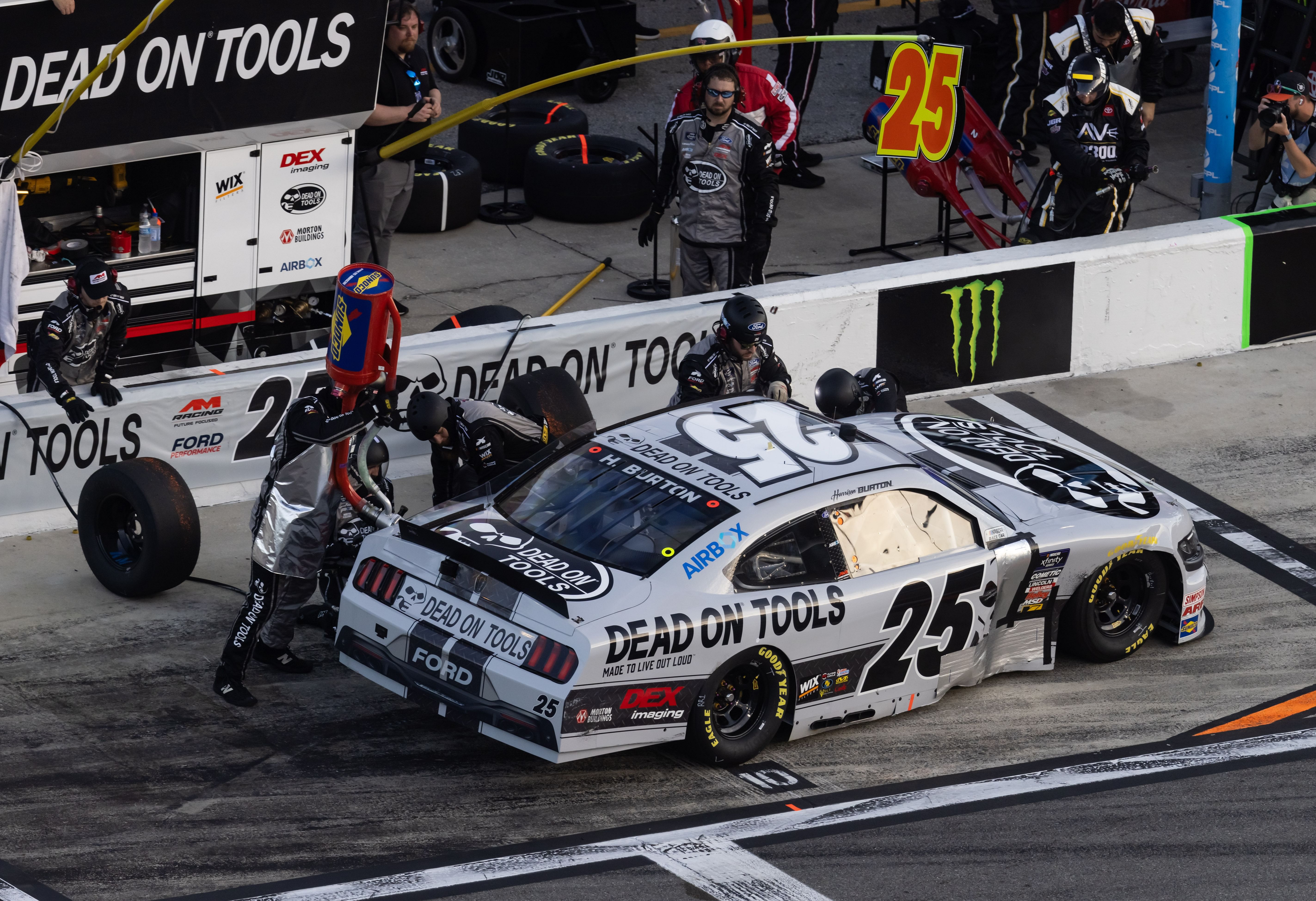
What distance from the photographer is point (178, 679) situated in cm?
887

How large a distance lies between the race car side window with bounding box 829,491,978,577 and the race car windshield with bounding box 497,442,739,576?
0.64 m

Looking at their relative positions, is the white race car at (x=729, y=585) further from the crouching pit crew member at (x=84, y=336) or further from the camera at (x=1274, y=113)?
the camera at (x=1274, y=113)

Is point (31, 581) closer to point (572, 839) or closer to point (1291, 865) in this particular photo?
point (572, 839)

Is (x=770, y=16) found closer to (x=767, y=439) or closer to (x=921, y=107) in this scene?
(x=921, y=107)

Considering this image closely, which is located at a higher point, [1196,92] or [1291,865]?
[1196,92]

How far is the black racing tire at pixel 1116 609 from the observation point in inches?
361

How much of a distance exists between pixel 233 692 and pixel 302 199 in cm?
472

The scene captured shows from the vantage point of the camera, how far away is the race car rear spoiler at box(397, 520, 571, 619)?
301 inches

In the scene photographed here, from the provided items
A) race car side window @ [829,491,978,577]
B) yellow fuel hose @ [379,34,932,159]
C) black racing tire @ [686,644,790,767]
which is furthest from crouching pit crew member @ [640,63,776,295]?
black racing tire @ [686,644,790,767]

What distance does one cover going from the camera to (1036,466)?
975cm

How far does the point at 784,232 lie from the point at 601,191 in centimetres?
158

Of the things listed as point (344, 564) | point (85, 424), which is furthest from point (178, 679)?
point (85, 424)

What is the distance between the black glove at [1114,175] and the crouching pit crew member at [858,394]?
128 inches

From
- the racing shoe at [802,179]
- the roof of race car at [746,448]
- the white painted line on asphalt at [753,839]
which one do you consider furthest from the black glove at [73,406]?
the racing shoe at [802,179]
